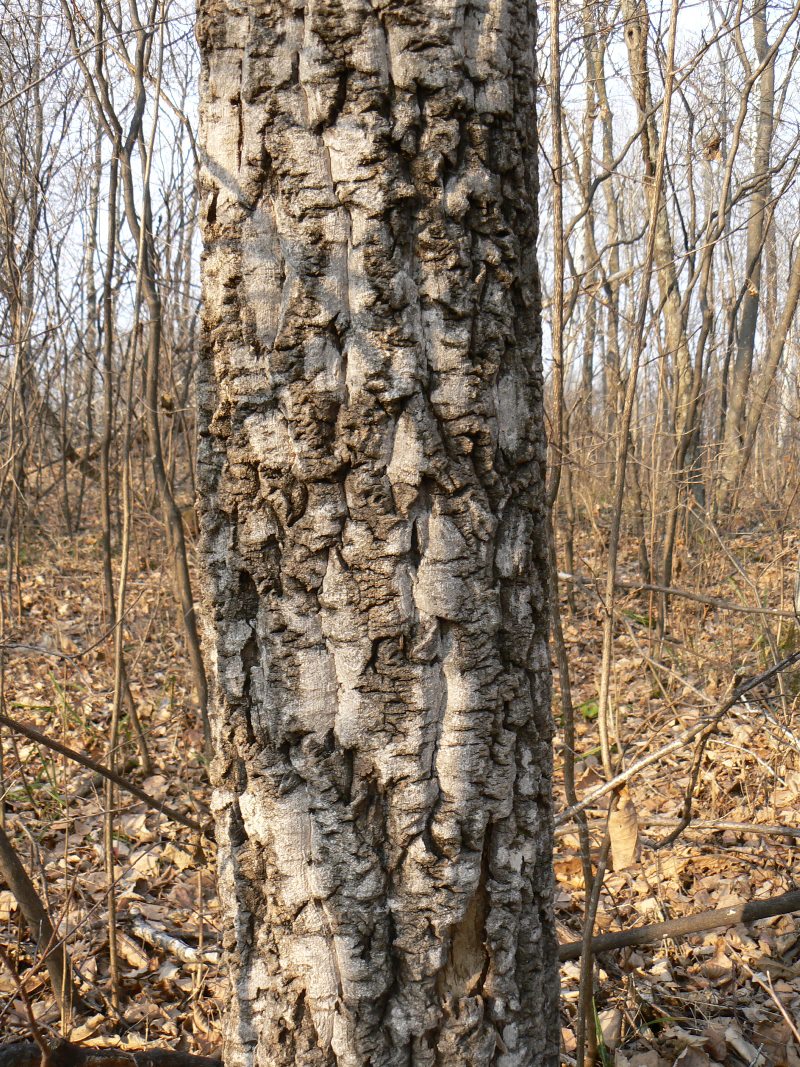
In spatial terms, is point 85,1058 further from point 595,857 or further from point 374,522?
point 595,857

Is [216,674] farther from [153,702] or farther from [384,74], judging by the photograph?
[153,702]

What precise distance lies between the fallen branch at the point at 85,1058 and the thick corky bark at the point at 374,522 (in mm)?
443

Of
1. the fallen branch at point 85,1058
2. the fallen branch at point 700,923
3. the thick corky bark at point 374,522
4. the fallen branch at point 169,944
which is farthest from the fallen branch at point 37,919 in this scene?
the fallen branch at point 700,923

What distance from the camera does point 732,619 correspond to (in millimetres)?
5082

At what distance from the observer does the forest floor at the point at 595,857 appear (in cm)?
204

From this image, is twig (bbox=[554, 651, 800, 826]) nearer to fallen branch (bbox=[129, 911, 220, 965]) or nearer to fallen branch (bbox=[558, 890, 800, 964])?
fallen branch (bbox=[558, 890, 800, 964])

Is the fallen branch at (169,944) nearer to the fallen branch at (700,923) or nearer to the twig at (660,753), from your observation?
the fallen branch at (700,923)

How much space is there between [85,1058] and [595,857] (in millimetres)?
1837

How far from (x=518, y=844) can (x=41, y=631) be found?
5.49m

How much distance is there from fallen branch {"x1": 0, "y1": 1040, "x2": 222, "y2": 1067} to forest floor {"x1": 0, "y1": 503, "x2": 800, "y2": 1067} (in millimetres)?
194

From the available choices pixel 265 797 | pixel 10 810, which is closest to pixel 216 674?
pixel 265 797

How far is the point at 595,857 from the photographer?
2855 mm

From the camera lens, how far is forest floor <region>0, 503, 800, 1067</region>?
2041mm

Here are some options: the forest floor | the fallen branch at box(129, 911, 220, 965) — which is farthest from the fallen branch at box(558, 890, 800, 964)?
the fallen branch at box(129, 911, 220, 965)
